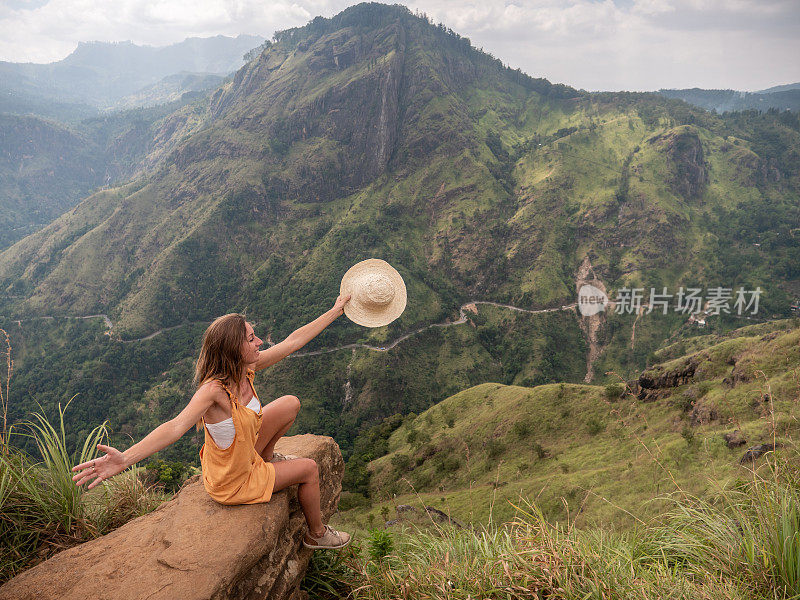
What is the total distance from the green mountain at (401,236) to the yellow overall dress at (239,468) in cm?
6847

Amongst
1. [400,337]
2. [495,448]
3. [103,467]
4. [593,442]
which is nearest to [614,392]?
[593,442]

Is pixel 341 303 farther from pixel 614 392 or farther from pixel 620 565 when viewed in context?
pixel 614 392

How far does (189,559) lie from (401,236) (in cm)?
11245


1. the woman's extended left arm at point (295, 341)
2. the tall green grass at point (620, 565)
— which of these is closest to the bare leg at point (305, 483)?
the tall green grass at point (620, 565)

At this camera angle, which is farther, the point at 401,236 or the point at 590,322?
the point at 401,236

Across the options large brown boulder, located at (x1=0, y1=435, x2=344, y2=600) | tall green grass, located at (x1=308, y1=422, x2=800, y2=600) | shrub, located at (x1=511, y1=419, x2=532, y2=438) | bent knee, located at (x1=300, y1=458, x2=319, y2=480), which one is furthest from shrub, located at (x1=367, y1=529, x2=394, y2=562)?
shrub, located at (x1=511, y1=419, x2=532, y2=438)

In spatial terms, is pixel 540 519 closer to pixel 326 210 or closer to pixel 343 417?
pixel 343 417

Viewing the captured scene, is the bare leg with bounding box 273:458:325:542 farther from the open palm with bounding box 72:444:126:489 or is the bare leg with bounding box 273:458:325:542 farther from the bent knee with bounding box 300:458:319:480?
the open palm with bounding box 72:444:126:489

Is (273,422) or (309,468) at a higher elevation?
(273,422)

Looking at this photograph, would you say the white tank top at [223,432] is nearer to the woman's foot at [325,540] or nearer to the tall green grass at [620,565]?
the woman's foot at [325,540]

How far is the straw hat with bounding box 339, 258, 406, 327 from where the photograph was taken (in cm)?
579

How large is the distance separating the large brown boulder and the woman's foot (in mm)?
128

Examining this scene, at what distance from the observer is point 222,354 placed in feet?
12.4

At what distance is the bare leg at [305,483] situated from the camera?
4270mm
